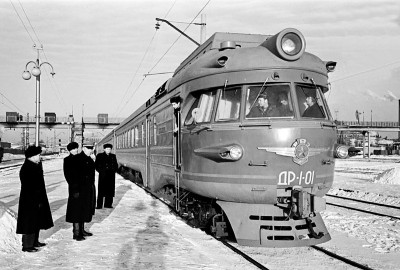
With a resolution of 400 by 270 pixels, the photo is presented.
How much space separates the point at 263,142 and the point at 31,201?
3.74m

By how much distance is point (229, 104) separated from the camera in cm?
729

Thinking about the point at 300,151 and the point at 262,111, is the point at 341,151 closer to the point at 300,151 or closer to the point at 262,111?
the point at 300,151

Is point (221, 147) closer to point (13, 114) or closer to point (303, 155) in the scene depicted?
point (303, 155)

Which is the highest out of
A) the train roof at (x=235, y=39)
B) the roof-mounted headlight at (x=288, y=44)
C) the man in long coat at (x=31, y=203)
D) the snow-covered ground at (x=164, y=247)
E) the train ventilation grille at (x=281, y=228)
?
the train roof at (x=235, y=39)

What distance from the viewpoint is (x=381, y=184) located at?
20.0 m

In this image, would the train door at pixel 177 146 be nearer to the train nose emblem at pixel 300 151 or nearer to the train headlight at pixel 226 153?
the train headlight at pixel 226 153

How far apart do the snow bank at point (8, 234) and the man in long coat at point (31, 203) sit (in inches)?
11.0

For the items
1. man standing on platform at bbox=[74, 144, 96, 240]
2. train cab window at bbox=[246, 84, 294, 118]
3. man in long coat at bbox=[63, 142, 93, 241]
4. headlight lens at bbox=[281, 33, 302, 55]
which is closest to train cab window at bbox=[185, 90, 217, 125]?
train cab window at bbox=[246, 84, 294, 118]

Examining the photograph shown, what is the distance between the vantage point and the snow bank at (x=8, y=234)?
670 cm

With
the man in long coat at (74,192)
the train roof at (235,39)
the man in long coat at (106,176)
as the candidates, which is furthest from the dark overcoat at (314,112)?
the man in long coat at (106,176)

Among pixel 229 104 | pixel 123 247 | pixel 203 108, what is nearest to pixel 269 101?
pixel 229 104

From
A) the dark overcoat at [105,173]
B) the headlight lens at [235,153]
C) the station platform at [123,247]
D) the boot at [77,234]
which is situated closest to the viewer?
the station platform at [123,247]

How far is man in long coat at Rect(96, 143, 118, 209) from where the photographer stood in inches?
436

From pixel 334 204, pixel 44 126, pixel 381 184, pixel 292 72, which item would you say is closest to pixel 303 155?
pixel 292 72
